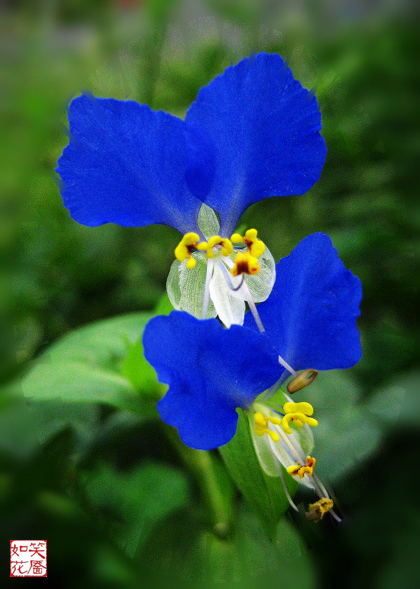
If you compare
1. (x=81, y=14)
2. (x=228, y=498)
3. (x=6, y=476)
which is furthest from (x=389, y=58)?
(x=6, y=476)

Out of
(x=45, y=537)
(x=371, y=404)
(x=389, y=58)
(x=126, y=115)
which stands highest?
(x=389, y=58)

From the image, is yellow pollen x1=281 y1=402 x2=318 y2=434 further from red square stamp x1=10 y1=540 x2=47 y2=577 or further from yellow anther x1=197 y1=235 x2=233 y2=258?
red square stamp x1=10 y1=540 x2=47 y2=577

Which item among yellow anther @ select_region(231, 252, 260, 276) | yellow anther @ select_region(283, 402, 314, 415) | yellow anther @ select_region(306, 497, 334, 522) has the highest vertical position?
yellow anther @ select_region(231, 252, 260, 276)

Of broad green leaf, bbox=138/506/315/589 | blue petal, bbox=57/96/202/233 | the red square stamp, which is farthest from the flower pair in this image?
the red square stamp

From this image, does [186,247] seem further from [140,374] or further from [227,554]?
[227,554]

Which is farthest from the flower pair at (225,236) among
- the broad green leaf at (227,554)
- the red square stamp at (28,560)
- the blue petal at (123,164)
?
the red square stamp at (28,560)

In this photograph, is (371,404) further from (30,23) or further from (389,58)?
(30,23)

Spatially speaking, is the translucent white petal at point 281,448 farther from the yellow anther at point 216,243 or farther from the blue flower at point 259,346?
the yellow anther at point 216,243
